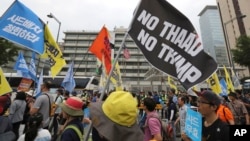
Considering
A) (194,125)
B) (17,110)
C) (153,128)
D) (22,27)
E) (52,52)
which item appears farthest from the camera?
(52,52)

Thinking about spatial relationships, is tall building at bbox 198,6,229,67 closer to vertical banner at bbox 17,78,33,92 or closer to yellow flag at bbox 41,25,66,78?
vertical banner at bbox 17,78,33,92

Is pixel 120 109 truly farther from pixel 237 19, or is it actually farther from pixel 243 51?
pixel 237 19

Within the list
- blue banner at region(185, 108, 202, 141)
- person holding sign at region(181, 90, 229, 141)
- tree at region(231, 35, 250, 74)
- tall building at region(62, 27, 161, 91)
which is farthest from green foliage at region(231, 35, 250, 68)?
tall building at region(62, 27, 161, 91)

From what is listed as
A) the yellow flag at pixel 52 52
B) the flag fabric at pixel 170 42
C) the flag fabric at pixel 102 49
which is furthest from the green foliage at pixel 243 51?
the flag fabric at pixel 170 42

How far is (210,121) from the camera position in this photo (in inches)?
115

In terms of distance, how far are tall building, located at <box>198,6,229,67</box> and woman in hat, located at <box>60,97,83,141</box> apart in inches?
3283

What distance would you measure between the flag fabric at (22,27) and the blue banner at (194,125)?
3.99 meters

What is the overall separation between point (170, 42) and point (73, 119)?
4.89 ft

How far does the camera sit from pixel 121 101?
85.2 inches

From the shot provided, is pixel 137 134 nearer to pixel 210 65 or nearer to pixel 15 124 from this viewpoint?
pixel 210 65

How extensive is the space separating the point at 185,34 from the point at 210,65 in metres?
0.50

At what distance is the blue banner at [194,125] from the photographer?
2681 mm

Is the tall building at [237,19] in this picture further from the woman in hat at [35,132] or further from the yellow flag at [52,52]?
the woman in hat at [35,132]

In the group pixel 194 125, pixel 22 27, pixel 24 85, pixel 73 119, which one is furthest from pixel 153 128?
pixel 24 85
